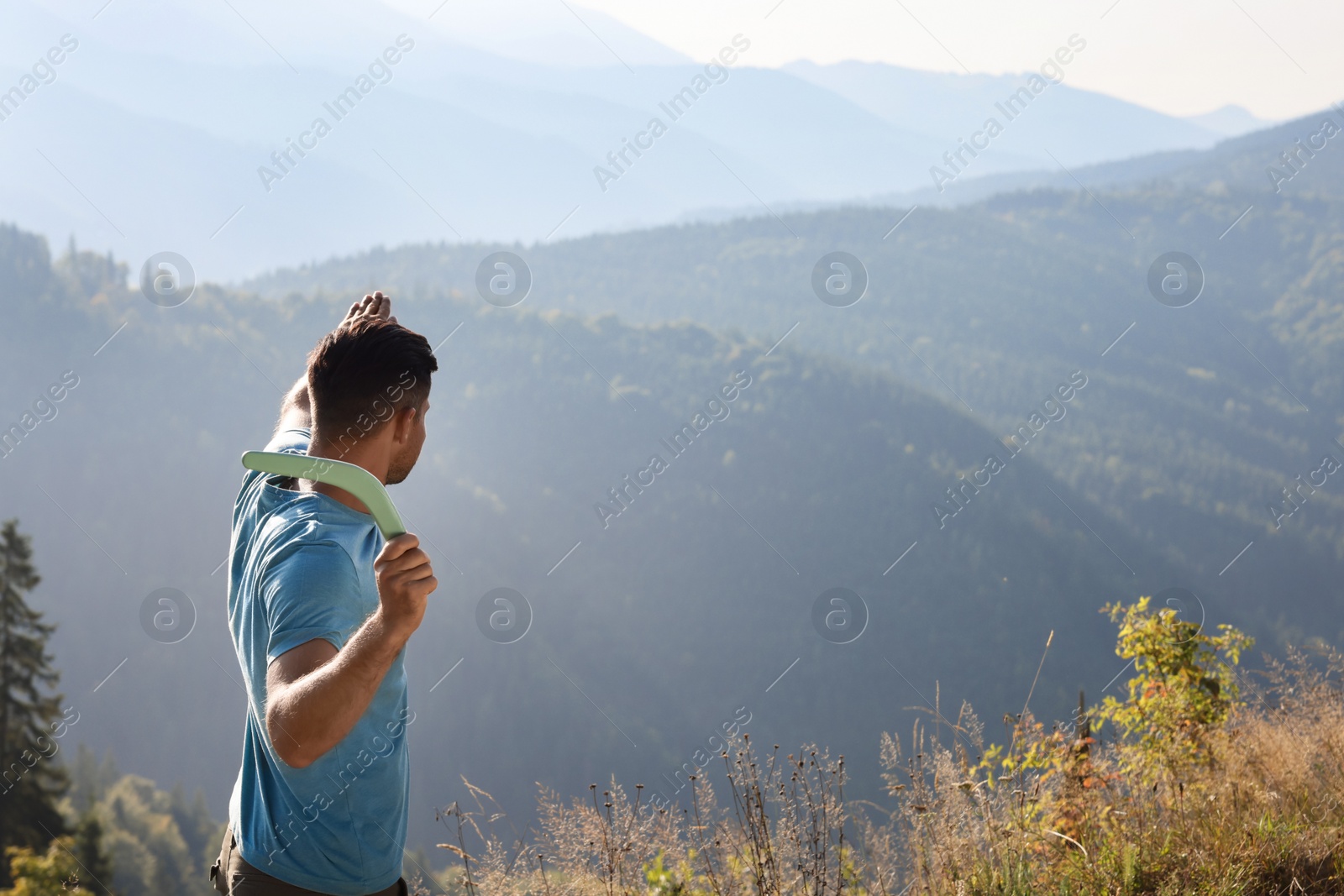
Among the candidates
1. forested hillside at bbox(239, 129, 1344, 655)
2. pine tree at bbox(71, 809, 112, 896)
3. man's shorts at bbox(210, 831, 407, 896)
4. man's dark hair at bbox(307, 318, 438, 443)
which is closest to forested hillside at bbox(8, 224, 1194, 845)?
forested hillside at bbox(239, 129, 1344, 655)

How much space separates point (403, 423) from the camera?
1.76 m

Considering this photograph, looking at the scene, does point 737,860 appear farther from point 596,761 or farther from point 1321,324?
point 1321,324

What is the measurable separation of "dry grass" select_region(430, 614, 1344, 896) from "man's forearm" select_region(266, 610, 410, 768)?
1.26 meters

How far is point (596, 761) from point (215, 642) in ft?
124

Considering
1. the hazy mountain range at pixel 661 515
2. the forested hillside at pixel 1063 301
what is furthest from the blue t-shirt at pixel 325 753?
the forested hillside at pixel 1063 301

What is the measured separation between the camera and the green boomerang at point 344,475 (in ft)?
4.48

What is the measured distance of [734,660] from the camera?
86.6 m

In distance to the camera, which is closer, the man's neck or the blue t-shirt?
the blue t-shirt

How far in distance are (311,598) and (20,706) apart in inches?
887

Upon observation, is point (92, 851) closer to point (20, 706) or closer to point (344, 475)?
point (20, 706)

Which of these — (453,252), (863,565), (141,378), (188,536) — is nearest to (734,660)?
(863,565)

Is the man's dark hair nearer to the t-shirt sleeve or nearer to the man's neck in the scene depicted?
the man's neck

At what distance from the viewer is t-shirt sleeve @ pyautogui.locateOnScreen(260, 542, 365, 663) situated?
1.34 m

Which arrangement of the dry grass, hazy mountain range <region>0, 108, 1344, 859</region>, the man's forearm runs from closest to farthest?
the man's forearm < the dry grass < hazy mountain range <region>0, 108, 1344, 859</region>
